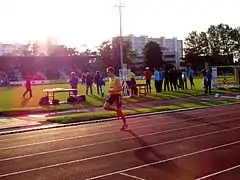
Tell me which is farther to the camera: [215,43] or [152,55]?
[152,55]

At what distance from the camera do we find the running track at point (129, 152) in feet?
26.4

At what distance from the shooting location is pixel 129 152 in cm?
1002

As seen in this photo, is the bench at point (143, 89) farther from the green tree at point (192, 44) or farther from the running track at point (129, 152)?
the green tree at point (192, 44)

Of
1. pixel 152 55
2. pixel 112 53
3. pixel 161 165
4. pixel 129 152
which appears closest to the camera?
pixel 161 165

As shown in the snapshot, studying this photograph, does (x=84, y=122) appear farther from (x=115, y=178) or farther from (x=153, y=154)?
(x=115, y=178)

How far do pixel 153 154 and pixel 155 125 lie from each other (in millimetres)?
5201

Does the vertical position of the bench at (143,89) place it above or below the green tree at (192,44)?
below

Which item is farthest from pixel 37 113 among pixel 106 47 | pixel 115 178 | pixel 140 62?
pixel 140 62

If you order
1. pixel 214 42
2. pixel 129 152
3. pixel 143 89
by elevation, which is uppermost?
pixel 214 42

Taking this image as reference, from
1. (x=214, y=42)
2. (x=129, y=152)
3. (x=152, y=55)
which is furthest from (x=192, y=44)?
(x=129, y=152)

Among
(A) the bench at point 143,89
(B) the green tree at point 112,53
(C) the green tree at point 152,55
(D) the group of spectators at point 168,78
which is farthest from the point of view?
(C) the green tree at point 152,55

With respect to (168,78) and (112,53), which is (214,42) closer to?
(112,53)

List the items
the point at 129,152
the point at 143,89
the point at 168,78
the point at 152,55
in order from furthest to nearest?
the point at 152,55, the point at 168,78, the point at 143,89, the point at 129,152

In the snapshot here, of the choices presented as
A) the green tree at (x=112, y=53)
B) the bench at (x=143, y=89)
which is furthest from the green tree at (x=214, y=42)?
the bench at (x=143, y=89)
